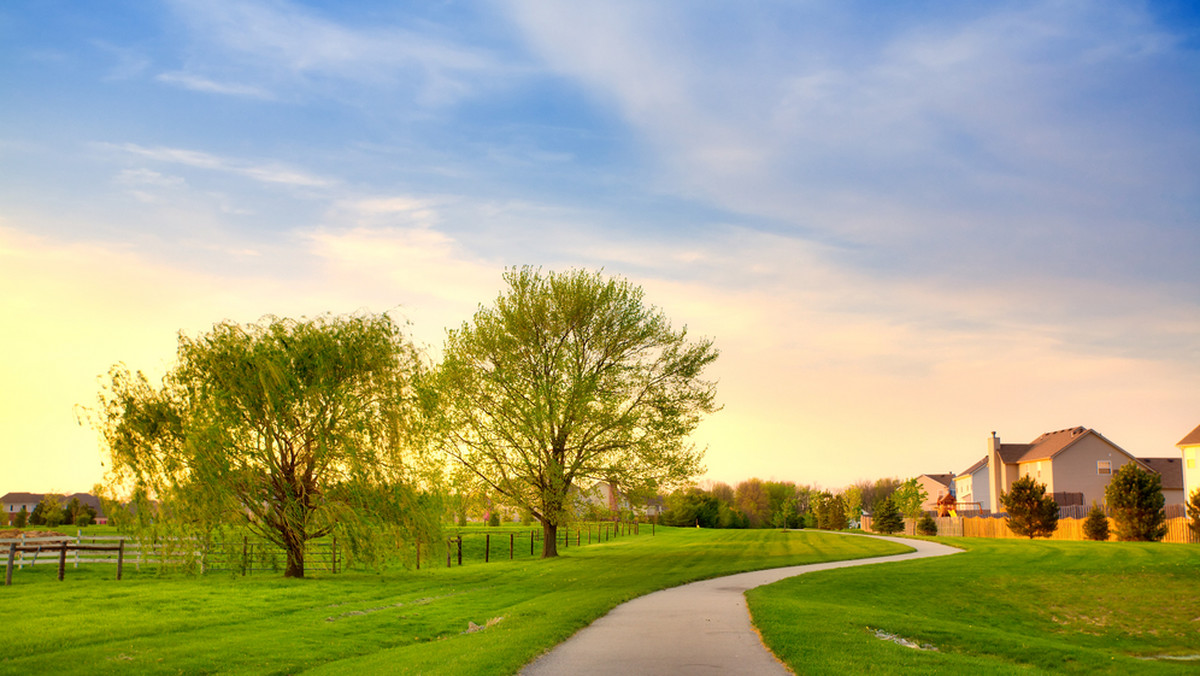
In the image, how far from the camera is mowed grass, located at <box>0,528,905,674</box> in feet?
41.0

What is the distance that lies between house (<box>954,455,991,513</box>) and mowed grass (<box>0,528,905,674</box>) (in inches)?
2794

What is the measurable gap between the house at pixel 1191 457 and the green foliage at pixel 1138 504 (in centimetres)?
1459

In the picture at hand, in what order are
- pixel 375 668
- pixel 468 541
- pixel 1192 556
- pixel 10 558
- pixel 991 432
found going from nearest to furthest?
pixel 375 668, pixel 10 558, pixel 1192 556, pixel 468 541, pixel 991 432

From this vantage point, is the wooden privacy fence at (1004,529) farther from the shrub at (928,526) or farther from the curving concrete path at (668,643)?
the curving concrete path at (668,643)

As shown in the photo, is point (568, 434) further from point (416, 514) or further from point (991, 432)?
point (991, 432)

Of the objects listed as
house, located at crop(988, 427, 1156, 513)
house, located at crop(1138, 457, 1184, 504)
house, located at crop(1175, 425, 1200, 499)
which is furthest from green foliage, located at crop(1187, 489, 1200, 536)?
house, located at crop(1138, 457, 1184, 504)

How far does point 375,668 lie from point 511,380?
72.1ft

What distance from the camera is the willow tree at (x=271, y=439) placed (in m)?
24.4

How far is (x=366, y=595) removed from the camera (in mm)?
21562

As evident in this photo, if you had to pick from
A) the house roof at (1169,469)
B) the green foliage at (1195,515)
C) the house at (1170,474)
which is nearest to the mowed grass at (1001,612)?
the green foliage at (1195,515)

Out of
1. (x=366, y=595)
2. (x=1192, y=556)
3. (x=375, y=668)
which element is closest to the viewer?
(x=375, y=668)

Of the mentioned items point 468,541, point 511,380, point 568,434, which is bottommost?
point 468,541

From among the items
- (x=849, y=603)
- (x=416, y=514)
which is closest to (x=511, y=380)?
(x=416, y=514)

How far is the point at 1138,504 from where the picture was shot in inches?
1711
